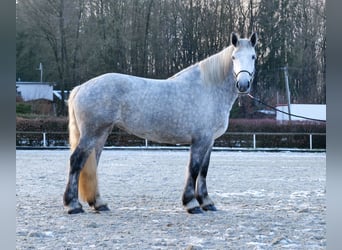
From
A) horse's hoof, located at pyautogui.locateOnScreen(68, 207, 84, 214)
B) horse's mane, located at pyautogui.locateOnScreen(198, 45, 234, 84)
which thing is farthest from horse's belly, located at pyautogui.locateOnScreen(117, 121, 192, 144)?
horse's hoof, located at pyautogui.locateOnScreen(68, 207, 84, 214)

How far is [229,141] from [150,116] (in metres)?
11.5

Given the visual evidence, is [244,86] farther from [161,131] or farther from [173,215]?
[173,215]

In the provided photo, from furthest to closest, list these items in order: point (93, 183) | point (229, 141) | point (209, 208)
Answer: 1. point (229, 141)
2. point (209, 208)
3. point (93, 183)

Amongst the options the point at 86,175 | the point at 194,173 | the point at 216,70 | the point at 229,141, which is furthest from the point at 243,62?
the point at 229,141

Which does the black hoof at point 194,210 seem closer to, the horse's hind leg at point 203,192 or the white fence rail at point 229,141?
the horse's hind leg at point 203,192

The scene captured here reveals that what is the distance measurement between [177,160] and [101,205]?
6693 mm

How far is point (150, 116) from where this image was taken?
179 inches

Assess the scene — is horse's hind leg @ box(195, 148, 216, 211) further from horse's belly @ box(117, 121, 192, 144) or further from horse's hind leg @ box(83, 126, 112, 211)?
horse's hind leg @ box(83, 126, 112, 211)

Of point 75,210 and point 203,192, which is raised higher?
point 203,192

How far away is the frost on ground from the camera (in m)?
3.37

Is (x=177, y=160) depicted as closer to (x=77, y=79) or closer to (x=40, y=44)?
(x=77, y=79)

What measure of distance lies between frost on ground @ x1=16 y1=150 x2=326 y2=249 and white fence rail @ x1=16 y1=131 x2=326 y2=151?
7.24m

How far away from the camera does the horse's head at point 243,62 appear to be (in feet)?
14.0
